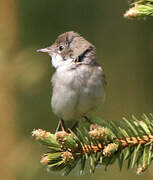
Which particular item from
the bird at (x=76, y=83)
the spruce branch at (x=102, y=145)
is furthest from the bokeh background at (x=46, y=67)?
the spruce branch at (x=102, y=145)

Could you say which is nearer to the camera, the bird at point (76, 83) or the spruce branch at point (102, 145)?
the spruce branch at point (102, 145)

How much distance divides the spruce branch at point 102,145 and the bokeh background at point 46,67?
1516 millimetres

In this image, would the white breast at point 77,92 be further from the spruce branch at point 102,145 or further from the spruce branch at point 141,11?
the spruce branch at point 141,11

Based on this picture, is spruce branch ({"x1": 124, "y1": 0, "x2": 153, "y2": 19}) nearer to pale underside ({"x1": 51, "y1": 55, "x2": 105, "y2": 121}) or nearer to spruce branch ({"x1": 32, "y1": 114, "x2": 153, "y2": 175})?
spruce branch ({"x1": 32, "y1": 114, "x2": 153, "y2": 175})

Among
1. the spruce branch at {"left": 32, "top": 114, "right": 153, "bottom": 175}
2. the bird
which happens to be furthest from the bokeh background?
the spruce branch at {"left": 32, "top": 114, "right": 153, "bottom": 175}

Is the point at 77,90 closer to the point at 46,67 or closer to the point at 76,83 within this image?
the point at 76,83

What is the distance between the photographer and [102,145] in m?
1.92

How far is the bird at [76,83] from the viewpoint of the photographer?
10.9ft

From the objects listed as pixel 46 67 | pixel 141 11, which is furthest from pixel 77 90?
pixel 141 11

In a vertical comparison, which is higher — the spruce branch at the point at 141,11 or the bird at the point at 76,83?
the spruce branch at the point at 141,11

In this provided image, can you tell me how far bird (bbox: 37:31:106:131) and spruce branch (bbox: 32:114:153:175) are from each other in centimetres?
135

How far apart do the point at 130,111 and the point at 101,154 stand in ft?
11.8

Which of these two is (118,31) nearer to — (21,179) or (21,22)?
(21,22)

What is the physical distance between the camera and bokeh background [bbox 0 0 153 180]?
12.5 ft
